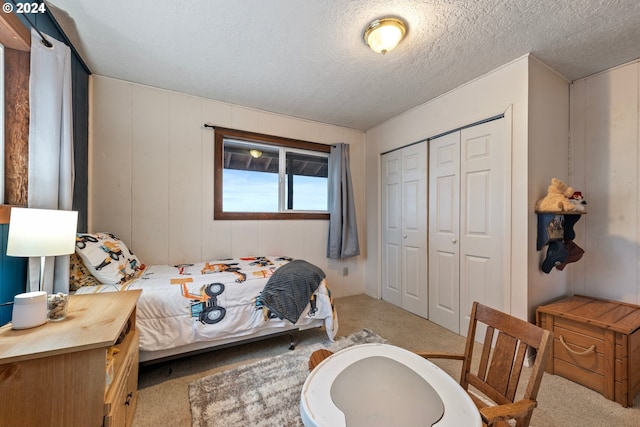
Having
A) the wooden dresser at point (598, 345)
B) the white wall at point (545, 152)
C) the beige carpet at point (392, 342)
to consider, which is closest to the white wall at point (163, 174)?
the beige carpet at point (392, 342)

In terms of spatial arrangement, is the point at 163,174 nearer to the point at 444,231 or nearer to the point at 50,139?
the point at 50,139

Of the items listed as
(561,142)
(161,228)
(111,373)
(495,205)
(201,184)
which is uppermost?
(561,142)

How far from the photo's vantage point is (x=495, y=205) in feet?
7.28

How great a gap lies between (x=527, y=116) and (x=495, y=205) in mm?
733

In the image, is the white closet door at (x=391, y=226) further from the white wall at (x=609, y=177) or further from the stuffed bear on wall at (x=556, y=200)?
the white wall at (x=609, y=177)

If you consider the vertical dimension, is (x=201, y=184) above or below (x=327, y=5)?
below

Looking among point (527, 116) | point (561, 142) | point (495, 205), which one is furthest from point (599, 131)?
point (495, 205)

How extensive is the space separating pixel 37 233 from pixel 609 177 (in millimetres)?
3880

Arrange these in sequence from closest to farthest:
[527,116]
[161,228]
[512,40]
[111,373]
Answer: [111,373] → [512,40] → [527,116] → [161,228]

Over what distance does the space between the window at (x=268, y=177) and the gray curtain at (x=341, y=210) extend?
15 centimetres

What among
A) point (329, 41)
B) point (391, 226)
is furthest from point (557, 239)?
point (329, 41)

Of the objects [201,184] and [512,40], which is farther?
[201,184]

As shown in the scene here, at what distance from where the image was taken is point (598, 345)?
1.66 meters

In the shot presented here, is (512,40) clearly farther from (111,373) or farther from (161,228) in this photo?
(161,228)
